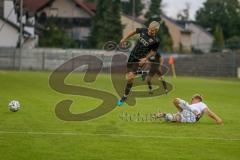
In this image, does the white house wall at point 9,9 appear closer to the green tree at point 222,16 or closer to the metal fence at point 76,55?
the metal fence at point 76,55

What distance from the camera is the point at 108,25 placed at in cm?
8050

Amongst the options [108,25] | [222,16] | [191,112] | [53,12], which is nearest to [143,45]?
[191,112]

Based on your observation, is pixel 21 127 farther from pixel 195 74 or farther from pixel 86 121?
pixel 195 74

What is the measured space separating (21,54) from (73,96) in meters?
40.9

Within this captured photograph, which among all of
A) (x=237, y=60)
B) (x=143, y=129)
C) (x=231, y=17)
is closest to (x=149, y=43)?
(x=143, y=129)

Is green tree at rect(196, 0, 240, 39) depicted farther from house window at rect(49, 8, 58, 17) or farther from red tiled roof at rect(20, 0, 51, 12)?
red tiled roof at rect(20, 0, 51, 12)

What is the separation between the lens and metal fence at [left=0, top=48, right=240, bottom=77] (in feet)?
206

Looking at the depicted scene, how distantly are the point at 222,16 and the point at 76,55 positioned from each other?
62.5 metres

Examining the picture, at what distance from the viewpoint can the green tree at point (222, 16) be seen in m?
112

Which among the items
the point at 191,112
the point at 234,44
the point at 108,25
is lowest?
the point at 234,44

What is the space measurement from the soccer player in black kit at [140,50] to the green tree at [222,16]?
90.6 metres

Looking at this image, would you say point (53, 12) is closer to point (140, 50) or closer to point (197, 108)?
point (140, 50)

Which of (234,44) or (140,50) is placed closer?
(140,50)

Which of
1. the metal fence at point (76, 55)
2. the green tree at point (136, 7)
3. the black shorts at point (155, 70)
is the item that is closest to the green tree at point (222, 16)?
the green tree at point (136, 7)
